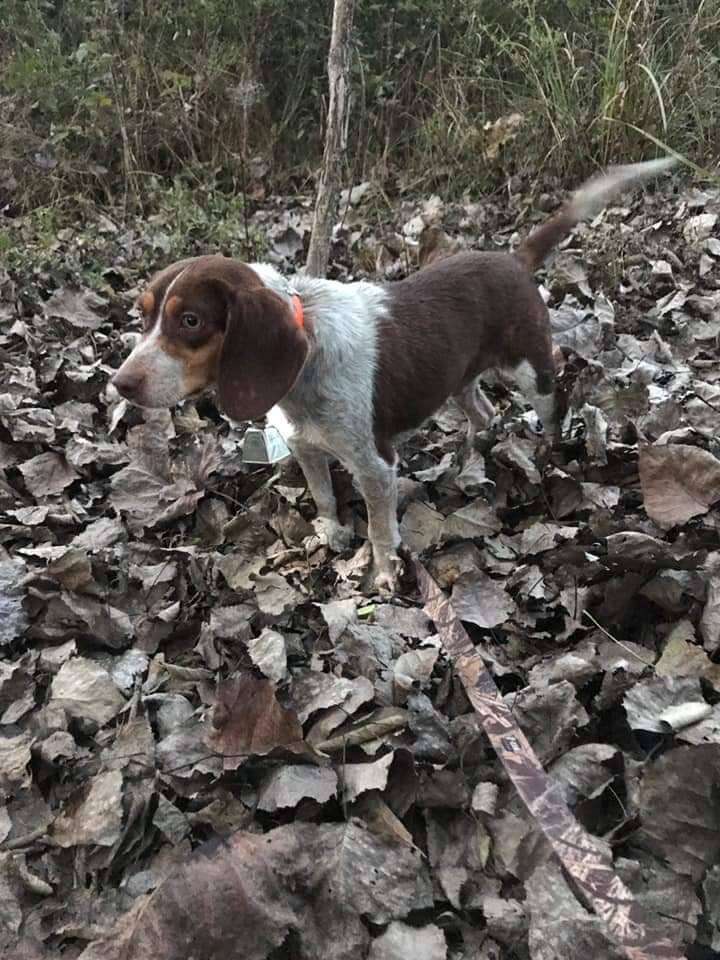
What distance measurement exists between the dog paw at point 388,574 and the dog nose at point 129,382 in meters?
1.12

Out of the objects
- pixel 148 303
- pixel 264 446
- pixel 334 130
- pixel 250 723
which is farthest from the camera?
pixel 334 130

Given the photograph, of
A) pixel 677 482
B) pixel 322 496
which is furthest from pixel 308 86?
pixel 677 482

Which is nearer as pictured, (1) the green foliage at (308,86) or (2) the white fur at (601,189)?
(2) the white fur at (601,189)

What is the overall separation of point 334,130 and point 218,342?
200 centimetres

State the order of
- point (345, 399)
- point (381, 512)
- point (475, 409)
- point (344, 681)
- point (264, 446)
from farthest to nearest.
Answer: point (475, 409), point (264, 446), point (381, 512), point (345, 399), point (344, 681)

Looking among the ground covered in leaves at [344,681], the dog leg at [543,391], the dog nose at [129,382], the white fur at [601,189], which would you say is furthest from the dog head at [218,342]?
the white fur at [601,189]

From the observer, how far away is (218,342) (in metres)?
2.71

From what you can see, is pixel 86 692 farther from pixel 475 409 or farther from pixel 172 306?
pixel 475 409

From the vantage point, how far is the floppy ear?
2635 millimetres

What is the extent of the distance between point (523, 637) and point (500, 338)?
4.85 feet

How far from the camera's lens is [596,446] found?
3256 mm

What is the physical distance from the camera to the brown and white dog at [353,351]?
2.66 meters

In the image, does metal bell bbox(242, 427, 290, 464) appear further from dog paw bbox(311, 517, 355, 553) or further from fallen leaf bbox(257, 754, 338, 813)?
fallen leaf bbox(257, 754, 338, 813)

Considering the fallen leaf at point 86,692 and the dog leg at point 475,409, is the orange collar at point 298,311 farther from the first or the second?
the fallen leaf at point 86,692
